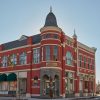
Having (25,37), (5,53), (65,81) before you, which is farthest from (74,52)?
(5,53)

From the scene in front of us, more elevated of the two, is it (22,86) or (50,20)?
(50,20)

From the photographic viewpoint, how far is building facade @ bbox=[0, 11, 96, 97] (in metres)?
45.6

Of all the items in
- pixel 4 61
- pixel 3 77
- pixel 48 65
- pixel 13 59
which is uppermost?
pixel 13 59

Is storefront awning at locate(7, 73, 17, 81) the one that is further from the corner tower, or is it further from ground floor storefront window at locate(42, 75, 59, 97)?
ground floor storefront window at locate(42, 75, 59, 97)

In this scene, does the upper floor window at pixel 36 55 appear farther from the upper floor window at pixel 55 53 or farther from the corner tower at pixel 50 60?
the upper floor window at pixel 55 53

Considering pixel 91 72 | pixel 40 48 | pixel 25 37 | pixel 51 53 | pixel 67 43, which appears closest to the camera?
pixel 51 53

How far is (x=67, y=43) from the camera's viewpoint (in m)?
51.8

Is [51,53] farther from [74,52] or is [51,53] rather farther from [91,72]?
[91,72]

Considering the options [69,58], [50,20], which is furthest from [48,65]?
[69,58]

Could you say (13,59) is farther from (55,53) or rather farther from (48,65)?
(55,53)

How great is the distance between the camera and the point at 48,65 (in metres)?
44.8

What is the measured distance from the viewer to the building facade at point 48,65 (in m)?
45.6

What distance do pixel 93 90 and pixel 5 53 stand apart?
948 inches

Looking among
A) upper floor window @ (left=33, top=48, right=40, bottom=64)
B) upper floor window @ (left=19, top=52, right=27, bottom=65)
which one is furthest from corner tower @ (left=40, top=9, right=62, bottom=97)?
upper floor window @ (left=19, top=52, right=27, bottom=65)
